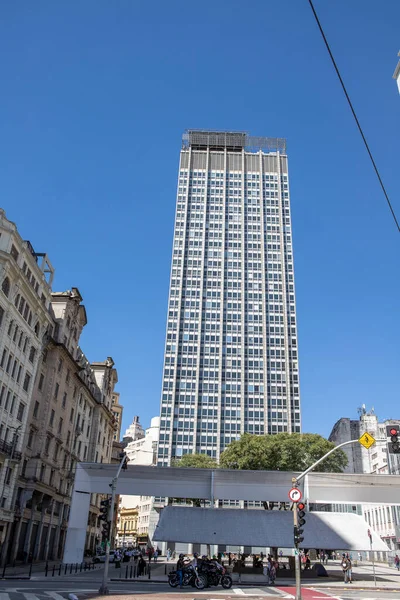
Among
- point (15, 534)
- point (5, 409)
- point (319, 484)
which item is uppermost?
point (5, 409)

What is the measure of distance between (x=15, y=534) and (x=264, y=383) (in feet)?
273

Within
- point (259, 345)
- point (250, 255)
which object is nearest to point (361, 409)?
point (259, 345)

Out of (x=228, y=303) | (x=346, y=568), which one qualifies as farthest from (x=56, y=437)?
(x=228, y=303)

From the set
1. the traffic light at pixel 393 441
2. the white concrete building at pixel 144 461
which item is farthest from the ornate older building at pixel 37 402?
the white concrete building at pixel 144 461

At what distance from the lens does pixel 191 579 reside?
30.3 m

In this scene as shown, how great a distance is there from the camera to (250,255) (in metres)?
140

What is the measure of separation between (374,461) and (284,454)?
39.6 meters

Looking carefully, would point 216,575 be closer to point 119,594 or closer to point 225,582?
point 225,582

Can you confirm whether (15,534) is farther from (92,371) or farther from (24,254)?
(92,371)

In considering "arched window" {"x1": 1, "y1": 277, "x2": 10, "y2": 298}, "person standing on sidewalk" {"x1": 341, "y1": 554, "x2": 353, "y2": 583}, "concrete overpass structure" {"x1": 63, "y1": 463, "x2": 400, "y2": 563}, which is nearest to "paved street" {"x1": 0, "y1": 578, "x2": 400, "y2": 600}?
"person standing on sidewalk" {"x1": 341, "y1": 554, "x2": 353, "y2": 583}

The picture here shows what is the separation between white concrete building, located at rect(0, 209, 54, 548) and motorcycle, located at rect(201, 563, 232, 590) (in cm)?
2179

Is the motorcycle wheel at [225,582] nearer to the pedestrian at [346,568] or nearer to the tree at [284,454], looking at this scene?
the pedestrian at [346,568]

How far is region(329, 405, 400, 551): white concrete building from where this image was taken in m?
82.1

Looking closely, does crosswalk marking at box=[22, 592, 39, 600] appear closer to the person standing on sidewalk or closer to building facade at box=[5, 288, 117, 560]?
the person standing on sidewalk
